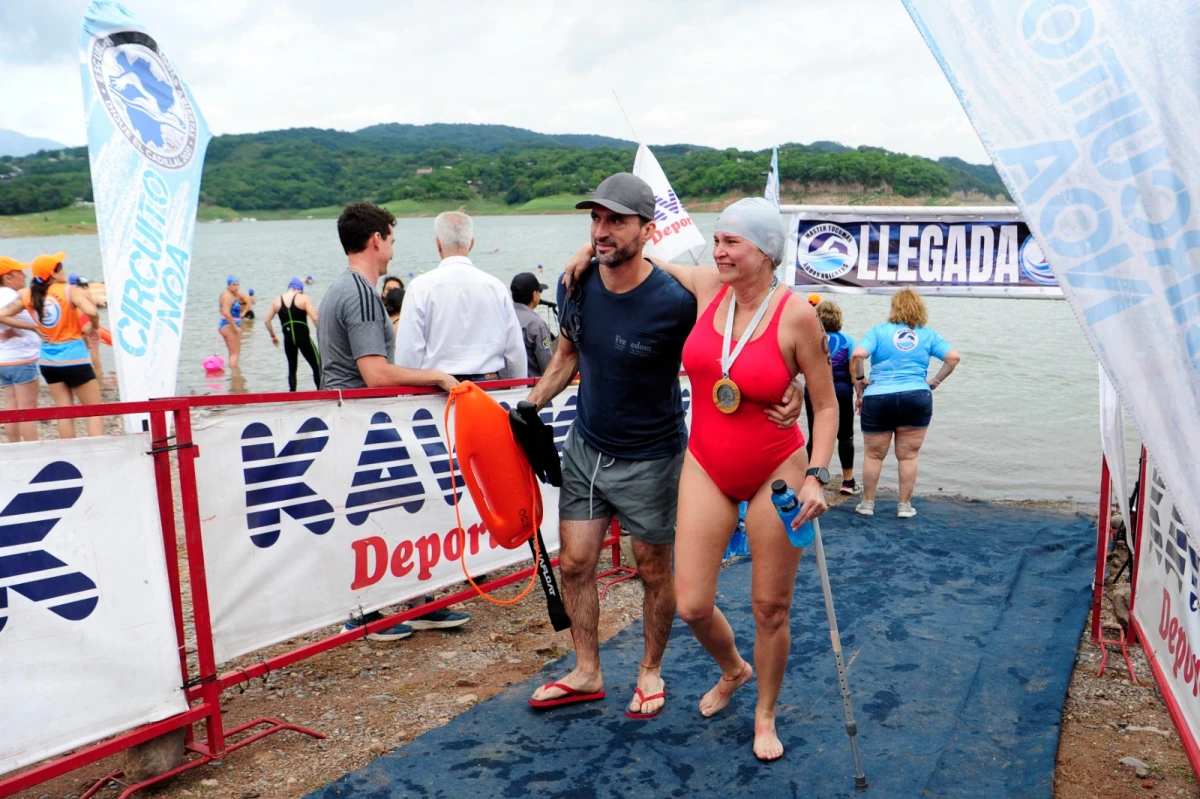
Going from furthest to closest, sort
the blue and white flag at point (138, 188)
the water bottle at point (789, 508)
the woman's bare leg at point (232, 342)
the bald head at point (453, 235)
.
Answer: the woman's bare leg at point (232, 342), the blue and white flag at point (138, 188), the bald head at point (453, 235), the water bottle at point (789, 508)

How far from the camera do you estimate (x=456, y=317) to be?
15.8 ft

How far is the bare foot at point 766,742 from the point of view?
3.47 m

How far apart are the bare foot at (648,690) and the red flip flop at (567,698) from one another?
6.6 inches

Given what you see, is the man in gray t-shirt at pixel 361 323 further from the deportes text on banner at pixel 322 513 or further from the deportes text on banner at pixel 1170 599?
the deportes text on banner at pixel 1170 599

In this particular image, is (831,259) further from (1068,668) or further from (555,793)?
(555,793)

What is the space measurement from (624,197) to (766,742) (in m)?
2.14

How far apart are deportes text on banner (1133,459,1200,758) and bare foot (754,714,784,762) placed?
4.72 feet

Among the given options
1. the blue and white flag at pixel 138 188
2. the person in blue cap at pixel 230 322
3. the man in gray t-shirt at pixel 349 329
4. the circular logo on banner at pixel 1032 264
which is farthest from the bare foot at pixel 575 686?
the person in blue cap at pixel 230 322

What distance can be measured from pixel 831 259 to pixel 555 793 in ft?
19.9

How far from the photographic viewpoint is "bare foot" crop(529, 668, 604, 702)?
3.91m

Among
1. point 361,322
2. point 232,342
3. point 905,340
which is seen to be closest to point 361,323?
point 361,322

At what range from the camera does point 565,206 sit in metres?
75.0

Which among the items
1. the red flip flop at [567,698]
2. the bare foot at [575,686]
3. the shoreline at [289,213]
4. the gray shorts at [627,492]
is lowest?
the red flip flop at [567,698]

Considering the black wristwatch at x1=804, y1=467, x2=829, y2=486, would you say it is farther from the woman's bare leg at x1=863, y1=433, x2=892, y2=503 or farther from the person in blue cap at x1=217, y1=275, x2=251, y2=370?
the person in blue cap at x1=217, y1=275, x2=251, y2=370
